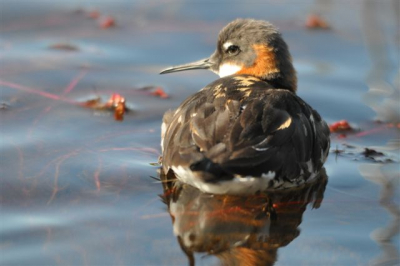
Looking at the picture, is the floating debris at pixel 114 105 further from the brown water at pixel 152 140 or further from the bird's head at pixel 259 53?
A: the bird's head at pixel 259 53

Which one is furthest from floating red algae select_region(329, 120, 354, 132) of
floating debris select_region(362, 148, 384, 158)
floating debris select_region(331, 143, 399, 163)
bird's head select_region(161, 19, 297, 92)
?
bird's head select_region(161, 19, 297, 92)

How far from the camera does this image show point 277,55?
6.96 m

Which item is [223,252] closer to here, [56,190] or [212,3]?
[56,190]

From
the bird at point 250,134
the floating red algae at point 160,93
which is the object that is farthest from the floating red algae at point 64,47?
the bird at point 250,134

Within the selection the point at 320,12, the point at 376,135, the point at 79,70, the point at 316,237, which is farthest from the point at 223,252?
the point at 320,12

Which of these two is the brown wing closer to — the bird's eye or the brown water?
the brown water

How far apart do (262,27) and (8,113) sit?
245cm

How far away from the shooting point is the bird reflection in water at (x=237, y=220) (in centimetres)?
523

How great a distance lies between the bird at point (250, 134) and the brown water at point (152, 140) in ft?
0.89

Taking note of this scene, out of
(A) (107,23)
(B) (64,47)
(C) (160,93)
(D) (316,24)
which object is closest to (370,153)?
(C) (160,93)

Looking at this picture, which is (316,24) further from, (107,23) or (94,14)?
(94,14)

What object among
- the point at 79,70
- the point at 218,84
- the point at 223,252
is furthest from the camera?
the point at 79,70

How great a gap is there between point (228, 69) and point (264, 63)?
49 centimetres

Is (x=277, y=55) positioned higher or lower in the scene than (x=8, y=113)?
higher
